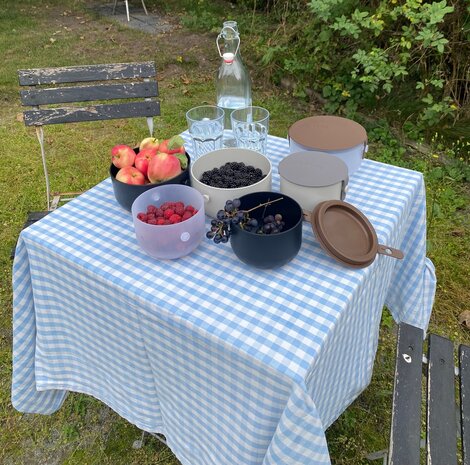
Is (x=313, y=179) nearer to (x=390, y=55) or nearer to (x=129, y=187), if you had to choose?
(x=129, y=187)

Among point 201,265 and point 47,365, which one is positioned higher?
point 201,265

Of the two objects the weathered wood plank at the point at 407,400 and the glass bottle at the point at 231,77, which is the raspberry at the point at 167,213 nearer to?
the glass bottle at the point at 231,77

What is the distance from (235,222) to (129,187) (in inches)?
17.1

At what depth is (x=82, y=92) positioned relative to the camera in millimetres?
2520

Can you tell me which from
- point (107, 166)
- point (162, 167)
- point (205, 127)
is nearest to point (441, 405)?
point (162, 167)

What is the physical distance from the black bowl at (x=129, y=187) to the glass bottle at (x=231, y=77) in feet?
1.67

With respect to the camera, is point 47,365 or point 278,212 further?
point 47,365

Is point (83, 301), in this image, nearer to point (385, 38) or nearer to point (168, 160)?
point (168, 160)

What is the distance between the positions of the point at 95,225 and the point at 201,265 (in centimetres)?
42

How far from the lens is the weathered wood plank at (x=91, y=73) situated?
Result: 244cm

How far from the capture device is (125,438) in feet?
6.64

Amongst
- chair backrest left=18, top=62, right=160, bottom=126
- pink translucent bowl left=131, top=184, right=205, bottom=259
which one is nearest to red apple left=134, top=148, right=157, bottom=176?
pink translucent bowl left=131, top=184, right=205, bottom=259

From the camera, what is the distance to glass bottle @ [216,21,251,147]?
1927 millimetres

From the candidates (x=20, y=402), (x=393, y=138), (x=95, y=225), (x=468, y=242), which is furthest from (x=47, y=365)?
(x=393, y=138)
